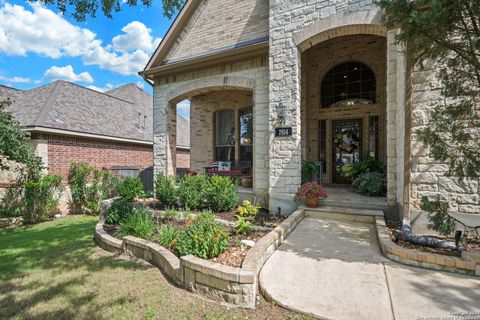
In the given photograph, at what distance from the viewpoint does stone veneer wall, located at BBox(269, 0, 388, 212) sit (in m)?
5.71

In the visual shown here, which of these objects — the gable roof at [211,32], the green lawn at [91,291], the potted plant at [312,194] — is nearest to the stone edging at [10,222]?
the green lawn at [91,291]

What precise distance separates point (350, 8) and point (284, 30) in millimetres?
1564

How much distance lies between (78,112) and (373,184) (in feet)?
40.8

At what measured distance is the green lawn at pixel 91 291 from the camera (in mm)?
2547

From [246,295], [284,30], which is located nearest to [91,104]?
[284,30]

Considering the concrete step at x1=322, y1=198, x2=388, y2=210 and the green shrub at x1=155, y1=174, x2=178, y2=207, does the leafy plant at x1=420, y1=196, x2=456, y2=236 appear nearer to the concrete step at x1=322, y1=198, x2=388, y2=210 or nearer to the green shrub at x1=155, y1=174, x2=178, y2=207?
the concrete step at x1=322, y1=198, x2=388, y2=210

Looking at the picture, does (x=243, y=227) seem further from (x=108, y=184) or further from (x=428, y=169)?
(x=108, y=184)

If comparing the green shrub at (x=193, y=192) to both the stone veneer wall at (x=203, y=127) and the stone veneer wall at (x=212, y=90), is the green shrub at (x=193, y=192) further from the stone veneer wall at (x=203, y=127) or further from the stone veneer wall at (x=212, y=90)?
the stone veneer wall at (x=203, y=127)

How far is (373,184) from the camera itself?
6336 millimetres

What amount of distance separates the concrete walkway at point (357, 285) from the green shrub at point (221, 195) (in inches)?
105

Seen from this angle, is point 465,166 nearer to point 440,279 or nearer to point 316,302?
point 440,279

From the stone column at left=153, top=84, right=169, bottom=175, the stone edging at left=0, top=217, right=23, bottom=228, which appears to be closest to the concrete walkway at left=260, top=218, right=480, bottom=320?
the stone column at left=153, top=84, right=169, bottom=175

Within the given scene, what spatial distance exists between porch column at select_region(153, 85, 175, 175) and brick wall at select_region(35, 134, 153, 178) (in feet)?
12.8

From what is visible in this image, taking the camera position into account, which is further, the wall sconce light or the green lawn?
the wall sconce light
